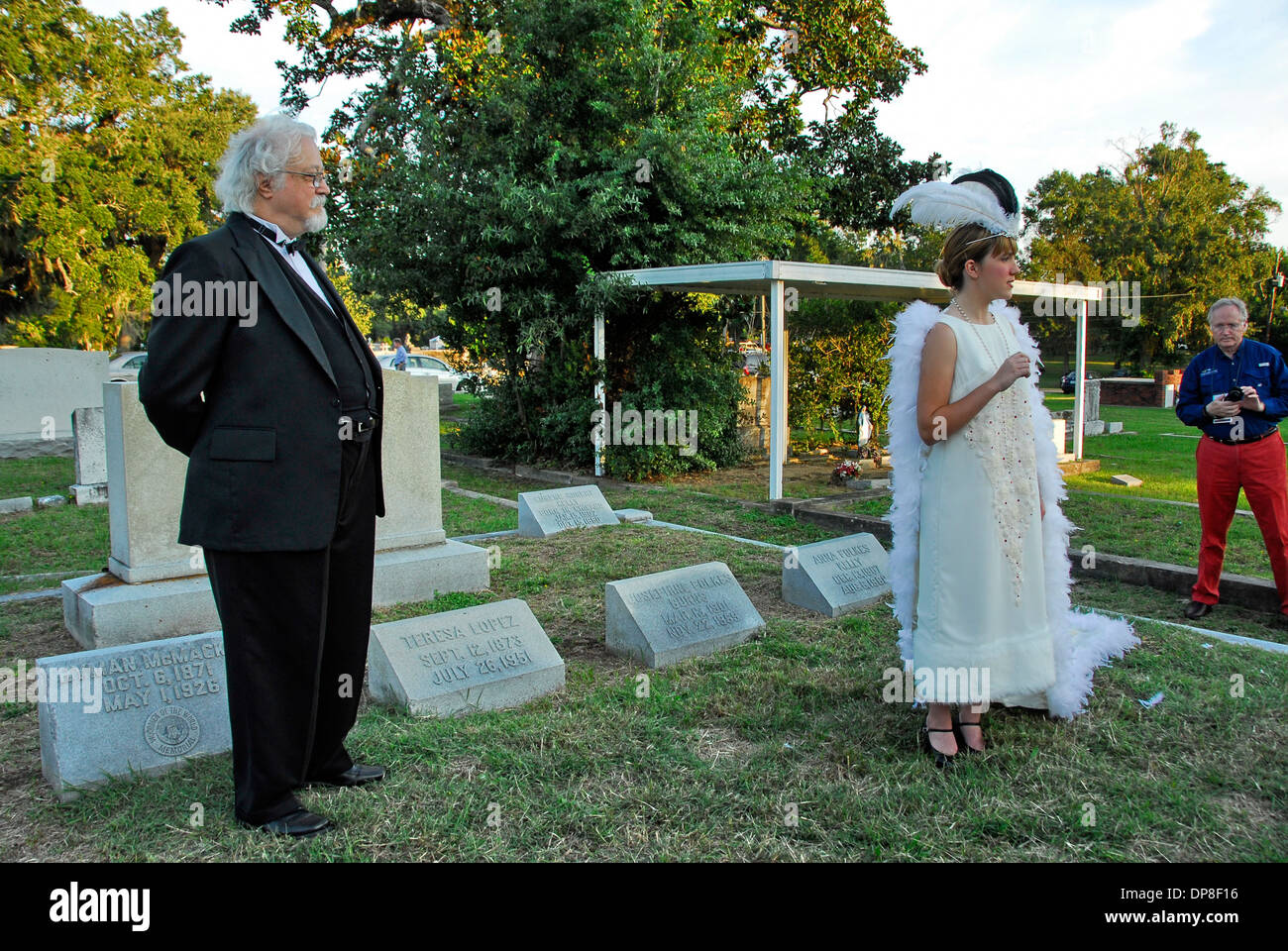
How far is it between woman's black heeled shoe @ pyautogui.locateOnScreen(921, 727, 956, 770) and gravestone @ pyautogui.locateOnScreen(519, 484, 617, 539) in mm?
4777

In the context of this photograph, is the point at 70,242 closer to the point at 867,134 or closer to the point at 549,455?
the point at 549,455

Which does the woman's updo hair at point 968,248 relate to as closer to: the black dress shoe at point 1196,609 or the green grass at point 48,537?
the black dress shoe at point 1196,609

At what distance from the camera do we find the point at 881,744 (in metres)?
3.56

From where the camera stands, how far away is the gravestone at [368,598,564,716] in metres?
3.96

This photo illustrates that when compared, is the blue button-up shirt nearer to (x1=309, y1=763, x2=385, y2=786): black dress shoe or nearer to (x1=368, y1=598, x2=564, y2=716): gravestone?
(x1=368, y1=598, x2=564, y2=716): gravestone

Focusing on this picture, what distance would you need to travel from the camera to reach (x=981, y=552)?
336 cm

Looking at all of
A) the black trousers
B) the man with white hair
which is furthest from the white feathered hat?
the black trousers

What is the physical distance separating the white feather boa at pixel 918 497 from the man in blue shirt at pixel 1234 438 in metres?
2.44

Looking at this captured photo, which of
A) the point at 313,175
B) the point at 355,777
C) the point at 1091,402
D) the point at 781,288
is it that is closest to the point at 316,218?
the point at 313,175

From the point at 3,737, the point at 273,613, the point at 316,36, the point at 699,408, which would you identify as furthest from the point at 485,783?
the point at 316,36

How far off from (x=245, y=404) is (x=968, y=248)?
8.61 feet

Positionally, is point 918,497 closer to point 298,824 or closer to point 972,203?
point 972,203

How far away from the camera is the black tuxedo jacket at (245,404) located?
8.67 feet
